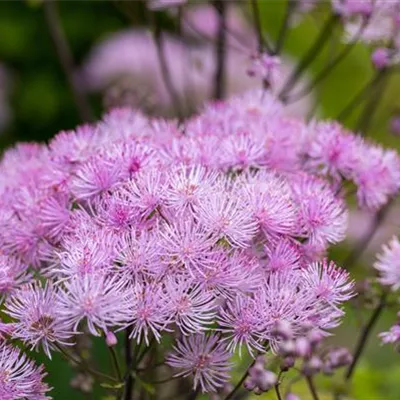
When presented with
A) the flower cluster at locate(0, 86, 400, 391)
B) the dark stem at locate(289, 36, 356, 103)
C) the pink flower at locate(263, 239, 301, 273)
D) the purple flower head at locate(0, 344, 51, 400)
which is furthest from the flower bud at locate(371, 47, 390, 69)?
the purple flower head at locate(0, 344, 51, 400)

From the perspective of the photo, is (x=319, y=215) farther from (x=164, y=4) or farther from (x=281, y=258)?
(x=164, y=4)

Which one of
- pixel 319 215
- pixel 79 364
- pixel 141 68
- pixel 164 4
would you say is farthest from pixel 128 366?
pixel 141 68

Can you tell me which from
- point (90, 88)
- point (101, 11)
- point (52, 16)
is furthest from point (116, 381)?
point (101, 11)

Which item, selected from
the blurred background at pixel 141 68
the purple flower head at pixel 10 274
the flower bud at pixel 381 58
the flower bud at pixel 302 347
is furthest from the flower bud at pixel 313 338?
the blurred background at pixel 141 68

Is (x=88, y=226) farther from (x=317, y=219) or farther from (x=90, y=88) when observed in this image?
(x=90, y=88)

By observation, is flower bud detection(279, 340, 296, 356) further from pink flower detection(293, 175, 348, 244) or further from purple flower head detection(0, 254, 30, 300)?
purple flower head detection(0, 254, 30, 300)

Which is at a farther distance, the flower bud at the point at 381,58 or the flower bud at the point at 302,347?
the flower bud at the point at 381,58

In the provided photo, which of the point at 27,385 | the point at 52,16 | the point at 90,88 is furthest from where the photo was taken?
the point at 90,88

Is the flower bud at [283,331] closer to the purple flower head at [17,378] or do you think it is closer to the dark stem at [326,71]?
the purple flower head at [17,378]
